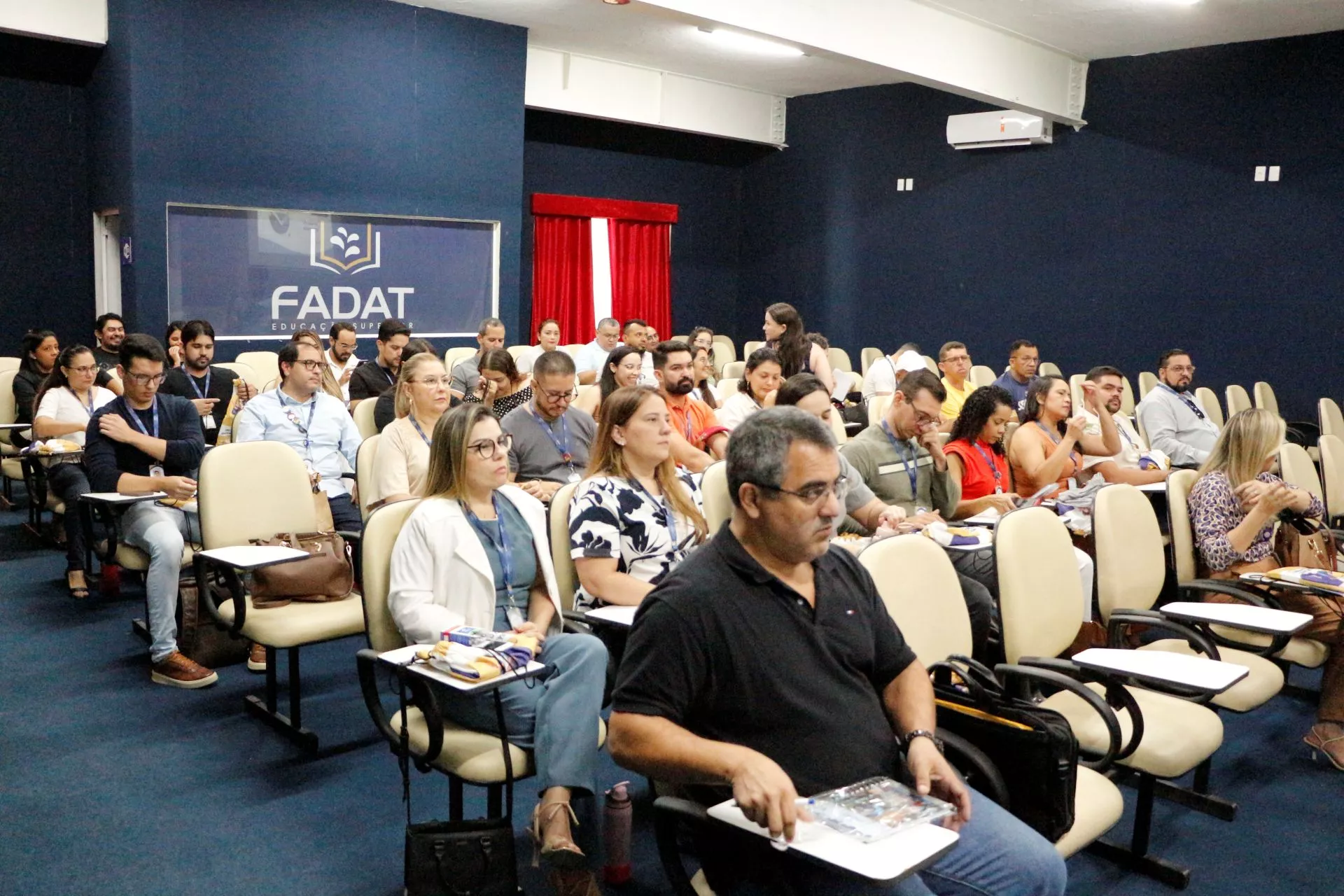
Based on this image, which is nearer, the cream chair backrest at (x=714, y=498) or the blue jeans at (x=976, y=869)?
the blue jeans at (x=976, y=869)

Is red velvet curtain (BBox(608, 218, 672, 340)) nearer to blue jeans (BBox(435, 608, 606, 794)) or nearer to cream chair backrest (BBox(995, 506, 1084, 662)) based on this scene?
cream chair backrest (BBox(995, 506, 1084, 662))

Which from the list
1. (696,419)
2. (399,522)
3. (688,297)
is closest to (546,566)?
(399,522)

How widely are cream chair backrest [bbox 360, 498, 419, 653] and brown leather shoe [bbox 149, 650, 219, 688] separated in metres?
1.61

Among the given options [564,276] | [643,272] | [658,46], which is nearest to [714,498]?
[658,46]

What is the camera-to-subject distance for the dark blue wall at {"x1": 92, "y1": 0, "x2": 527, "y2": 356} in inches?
318

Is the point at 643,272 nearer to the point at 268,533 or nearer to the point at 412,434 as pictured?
the point at 412,434

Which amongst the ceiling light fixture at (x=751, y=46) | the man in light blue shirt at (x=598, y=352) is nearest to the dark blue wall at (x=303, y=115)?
the man in light blue shirt at (x=598, y=352)

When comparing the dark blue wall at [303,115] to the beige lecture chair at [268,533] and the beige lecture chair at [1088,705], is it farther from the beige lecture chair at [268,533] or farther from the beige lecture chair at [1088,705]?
the beige lecture chair at [1088,705]

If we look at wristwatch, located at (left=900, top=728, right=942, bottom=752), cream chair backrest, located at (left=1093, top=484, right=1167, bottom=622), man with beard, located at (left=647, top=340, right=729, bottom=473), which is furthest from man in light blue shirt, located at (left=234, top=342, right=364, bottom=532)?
wristwatch, located at (left=900, top=728, right=942, bottom=752)

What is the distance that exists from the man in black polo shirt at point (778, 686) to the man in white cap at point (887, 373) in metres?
6.32

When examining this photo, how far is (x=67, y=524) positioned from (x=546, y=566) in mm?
3384

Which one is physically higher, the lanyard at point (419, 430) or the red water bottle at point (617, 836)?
the lanyard at point (419, 430)

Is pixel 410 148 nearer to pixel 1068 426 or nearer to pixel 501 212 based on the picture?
pixel 501 212

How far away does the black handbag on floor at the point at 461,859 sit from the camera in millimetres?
2436
